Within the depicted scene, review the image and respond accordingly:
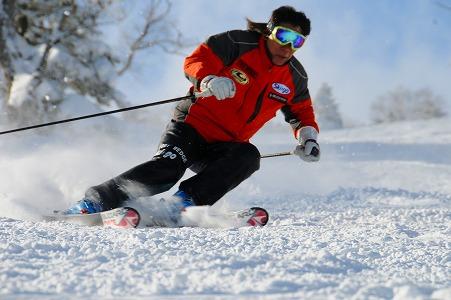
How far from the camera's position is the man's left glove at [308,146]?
4.34 m

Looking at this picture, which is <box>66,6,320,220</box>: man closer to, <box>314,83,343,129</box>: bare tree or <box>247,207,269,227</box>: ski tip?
<box>247,207,269,227</box>: ski tip

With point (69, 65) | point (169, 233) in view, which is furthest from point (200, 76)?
point (69, 65)

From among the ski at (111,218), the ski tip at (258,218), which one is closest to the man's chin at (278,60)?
the ski tip at (258,218)

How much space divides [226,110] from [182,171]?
52 centimetres

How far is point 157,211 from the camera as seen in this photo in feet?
11.6

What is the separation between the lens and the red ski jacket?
4.02 meters

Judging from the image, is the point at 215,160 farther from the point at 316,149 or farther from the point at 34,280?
the point at 34,280

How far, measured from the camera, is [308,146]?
4348 millimetres

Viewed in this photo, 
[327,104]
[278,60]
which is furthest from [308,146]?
[327,104]

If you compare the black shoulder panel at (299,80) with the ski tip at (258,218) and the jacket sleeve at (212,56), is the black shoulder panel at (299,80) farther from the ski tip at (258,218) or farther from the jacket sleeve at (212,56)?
the ski tip at (258,218)

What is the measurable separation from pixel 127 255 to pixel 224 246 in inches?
17.7

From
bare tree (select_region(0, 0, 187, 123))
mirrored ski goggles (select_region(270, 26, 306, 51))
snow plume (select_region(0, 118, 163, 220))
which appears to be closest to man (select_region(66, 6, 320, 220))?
mirrored ski goggles (select_region(270, 26, 306, 51))

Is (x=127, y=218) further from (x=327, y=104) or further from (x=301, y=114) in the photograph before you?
(x=327, y=104)

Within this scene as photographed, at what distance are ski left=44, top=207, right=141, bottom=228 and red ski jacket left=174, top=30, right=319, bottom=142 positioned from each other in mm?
989
